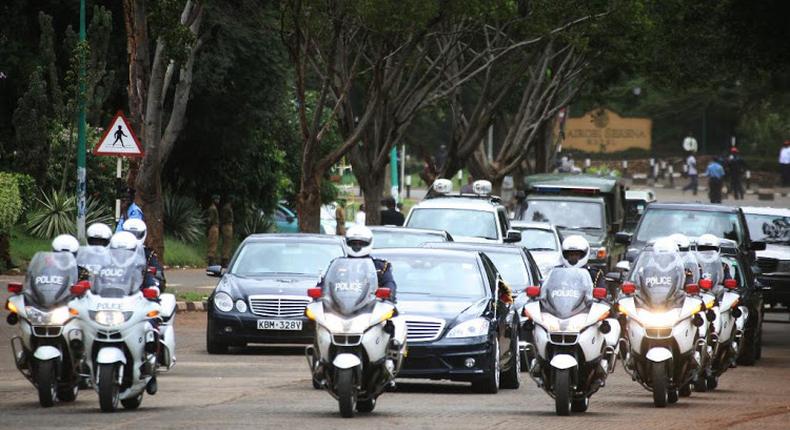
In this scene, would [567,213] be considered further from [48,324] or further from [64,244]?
[48,324]

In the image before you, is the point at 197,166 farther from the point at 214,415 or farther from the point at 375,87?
the point at 214,415

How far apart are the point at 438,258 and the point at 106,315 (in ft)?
16.1

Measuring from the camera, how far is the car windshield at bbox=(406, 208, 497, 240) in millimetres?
30453

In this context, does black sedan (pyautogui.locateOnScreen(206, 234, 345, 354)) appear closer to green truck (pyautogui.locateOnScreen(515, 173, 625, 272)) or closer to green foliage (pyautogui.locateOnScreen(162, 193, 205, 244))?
green truck (pyautogui.locateOnScreen(515, 173, 625, 272))

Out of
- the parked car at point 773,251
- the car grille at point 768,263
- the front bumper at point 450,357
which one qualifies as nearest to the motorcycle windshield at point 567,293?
the front bumper at point 450,357

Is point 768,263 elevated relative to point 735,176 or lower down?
lower down

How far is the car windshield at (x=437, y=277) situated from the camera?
1780 centimetres

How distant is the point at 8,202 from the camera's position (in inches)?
1232

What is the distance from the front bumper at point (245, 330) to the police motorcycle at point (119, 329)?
6510 mm

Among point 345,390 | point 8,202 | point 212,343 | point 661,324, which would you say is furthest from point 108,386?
point 8,202

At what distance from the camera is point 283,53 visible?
4456 cm

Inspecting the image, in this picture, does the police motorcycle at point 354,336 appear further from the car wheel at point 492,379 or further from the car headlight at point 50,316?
the car wheel at point 492,379

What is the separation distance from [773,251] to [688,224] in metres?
2.06

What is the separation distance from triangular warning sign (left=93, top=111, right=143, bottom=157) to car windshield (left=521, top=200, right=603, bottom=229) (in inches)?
486
